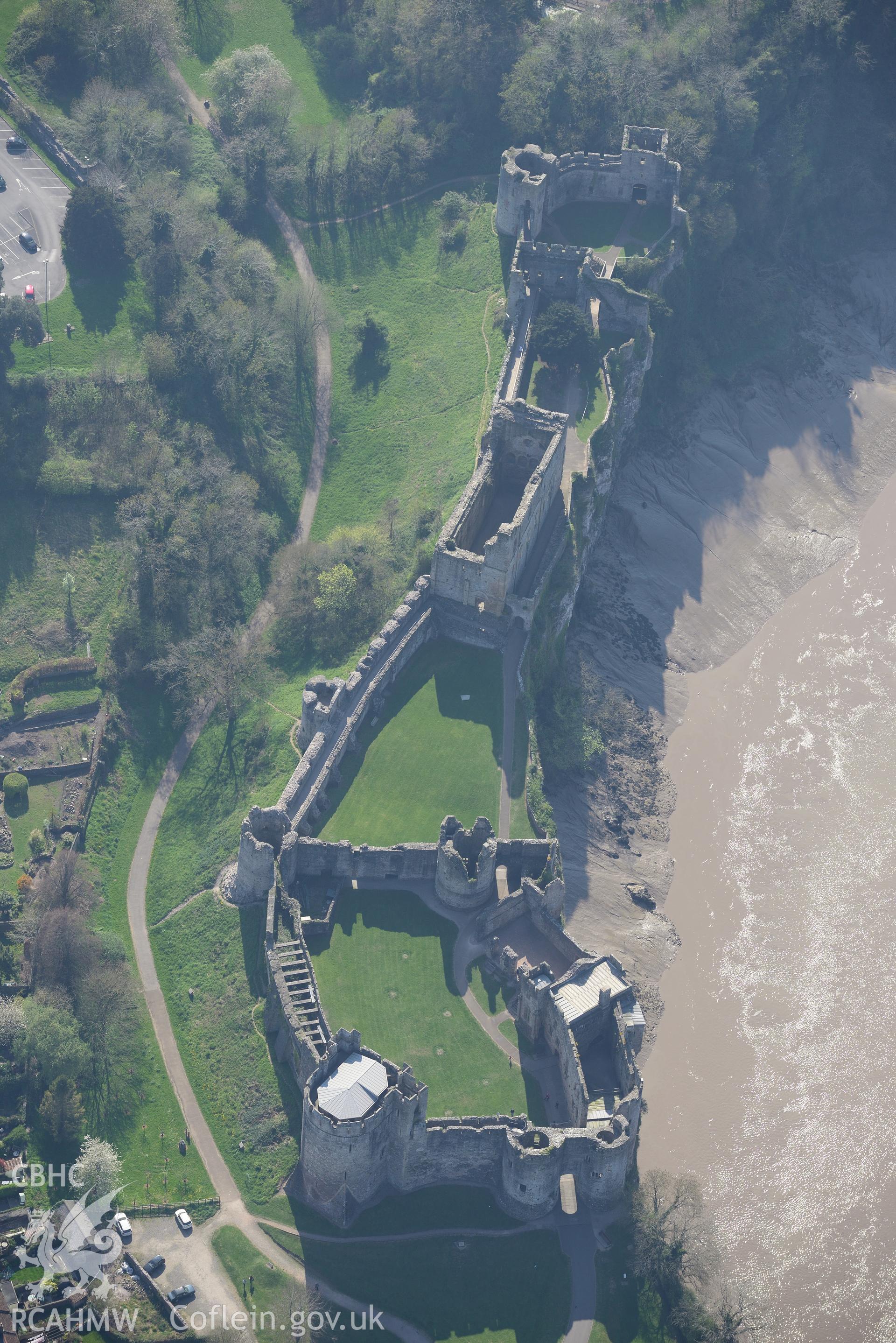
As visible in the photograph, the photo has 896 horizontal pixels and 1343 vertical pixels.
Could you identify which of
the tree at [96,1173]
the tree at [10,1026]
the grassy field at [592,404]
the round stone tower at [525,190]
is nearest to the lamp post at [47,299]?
the round stone tower at [525,190]

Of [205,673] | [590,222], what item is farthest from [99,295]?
[590,222]

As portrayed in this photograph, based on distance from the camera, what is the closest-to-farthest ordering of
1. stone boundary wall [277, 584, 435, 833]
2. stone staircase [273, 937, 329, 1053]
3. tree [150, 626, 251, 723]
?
stone staircase [273, 937, 329, 1053] < stone boundary wall [277, 584, 435, 833] < tree [150, 626, 251, 723]

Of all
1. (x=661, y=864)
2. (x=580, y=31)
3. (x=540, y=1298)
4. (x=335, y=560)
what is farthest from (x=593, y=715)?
(x=580, y=31)

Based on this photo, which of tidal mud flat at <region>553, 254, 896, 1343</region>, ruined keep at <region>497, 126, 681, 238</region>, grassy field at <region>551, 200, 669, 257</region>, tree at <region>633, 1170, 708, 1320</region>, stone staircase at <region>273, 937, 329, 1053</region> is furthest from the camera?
grassy field at <region>551, 200, 669, 257</region>

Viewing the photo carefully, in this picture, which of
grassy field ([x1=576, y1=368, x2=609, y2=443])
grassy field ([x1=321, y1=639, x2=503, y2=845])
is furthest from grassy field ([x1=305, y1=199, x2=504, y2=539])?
grassy field ([x1=321, y1=639, x2=503, y2=845])

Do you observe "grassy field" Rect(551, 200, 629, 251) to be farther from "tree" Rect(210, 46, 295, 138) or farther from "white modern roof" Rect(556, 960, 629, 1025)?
"white modern roof" Rect(556, 960, 629, 1025)
